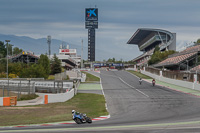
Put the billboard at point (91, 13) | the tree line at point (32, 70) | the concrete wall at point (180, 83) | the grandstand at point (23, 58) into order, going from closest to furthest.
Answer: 1. the concrete wall at point (180, 83)
2. the tree line at point (32, 70)
3. the grandstand at point (23, 58)
4. the billboard at point (91, 13)

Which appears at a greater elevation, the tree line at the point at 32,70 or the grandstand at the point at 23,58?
the grandstand at the point at 23,58

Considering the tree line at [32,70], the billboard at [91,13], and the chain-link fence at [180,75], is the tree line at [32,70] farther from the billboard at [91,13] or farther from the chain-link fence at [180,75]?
the billboard at [91,13]

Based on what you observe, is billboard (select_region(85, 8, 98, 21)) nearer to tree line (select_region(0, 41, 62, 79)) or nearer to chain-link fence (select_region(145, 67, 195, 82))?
tree line (select_region(0, 41, 62, 79))

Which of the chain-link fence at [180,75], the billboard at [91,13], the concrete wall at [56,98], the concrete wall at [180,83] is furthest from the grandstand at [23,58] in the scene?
the billboard at [91,13]

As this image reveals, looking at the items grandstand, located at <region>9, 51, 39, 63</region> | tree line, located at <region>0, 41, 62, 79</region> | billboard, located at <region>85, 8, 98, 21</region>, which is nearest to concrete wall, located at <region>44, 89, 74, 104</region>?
tree line, located at <region>0, 41, 62, 79</region>

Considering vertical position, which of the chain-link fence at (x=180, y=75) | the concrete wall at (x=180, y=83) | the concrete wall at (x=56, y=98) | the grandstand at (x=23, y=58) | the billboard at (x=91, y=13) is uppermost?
the billboard at (x=91, y=13)

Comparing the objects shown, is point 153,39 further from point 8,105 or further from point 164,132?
point 164,132

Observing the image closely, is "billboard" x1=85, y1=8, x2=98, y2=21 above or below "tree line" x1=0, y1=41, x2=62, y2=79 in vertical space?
above

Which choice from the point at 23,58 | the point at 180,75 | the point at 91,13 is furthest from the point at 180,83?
the point at 91,13

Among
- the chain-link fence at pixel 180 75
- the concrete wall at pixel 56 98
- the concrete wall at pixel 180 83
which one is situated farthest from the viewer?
the chain-link fence at pixel 180 75

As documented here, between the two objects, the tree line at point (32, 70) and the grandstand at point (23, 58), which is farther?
the grandstand at point (23, 58)

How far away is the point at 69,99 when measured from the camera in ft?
106

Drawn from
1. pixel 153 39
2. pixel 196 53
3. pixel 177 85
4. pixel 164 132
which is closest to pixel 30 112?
pixel 164 132

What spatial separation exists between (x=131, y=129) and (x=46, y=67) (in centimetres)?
6724
